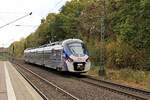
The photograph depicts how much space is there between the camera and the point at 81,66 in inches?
716

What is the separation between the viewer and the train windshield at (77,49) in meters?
18.5

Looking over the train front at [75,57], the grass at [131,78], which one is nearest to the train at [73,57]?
the train front at [75,57]

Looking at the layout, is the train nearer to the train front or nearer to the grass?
the train front

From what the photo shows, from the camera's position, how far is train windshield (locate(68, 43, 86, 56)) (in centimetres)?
1847

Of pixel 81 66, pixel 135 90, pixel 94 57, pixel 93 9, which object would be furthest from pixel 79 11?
pixel 135 90

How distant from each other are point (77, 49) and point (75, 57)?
3.42ft

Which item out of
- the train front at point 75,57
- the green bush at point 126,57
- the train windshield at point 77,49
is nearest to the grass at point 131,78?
the train front at point 75,57

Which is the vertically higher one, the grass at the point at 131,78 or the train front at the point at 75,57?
the train front at the point at 75,57

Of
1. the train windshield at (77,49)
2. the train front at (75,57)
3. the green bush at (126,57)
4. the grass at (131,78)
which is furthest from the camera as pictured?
the green bush at (126,57)

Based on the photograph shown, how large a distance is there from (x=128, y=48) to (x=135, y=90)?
11.0 m

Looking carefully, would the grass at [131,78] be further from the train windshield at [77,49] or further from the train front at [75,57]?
the train windshield at [77,49]

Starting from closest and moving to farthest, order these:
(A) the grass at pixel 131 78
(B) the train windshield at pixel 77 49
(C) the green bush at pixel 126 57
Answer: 1. (A) the grass at pixel 131 78
2. (B) the train windshield at pixel 77 49
3. (C) the green bush at pixel 126 57

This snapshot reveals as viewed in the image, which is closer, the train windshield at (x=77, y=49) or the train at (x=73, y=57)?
the train at (x=73, y=57)

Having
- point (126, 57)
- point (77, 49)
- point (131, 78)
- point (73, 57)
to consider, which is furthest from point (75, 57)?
point (126, 57)
